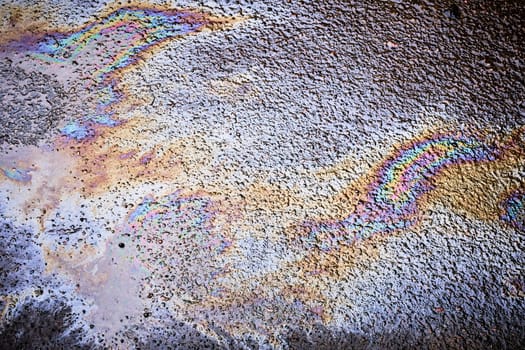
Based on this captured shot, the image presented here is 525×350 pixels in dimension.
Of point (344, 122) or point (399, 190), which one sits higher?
point (344, 122)

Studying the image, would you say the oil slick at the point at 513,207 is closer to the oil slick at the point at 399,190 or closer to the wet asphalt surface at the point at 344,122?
the wet asphalt surface at the point at 344,122

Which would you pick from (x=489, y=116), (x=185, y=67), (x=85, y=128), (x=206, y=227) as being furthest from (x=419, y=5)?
(x=85, y=128)

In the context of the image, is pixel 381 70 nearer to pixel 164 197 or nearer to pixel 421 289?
pixel 421 289

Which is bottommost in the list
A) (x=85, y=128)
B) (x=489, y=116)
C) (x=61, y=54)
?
(x=85, y=128)

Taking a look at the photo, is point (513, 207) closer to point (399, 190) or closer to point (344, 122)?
point (399, 190)

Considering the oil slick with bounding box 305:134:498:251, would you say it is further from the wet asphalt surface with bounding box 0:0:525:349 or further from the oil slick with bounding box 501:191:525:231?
the oil slick with bounding box 501:191:525:231

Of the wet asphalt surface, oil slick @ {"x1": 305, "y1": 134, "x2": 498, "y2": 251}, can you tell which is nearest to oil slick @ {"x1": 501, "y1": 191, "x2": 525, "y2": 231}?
the wet asphalt surface

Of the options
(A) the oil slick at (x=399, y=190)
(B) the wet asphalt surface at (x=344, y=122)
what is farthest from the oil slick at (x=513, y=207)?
(A) the oil slick at (x=399, y=190)

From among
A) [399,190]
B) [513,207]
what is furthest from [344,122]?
[513,207]
